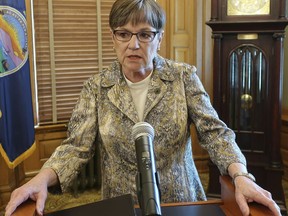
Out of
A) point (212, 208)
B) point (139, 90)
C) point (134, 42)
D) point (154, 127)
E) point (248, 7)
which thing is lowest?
point (212, 208)

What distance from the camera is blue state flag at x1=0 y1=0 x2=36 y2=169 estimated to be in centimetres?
252

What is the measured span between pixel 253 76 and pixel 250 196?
2.05 m

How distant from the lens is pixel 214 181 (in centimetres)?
308

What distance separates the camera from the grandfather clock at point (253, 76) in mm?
2771

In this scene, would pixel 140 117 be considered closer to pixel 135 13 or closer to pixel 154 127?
pixel 154 127

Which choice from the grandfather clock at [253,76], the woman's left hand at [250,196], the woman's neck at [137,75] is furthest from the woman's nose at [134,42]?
the grandfather clock at [253,76]

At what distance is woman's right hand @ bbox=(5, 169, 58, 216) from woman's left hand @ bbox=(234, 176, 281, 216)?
541mm

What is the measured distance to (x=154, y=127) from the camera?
133 cm

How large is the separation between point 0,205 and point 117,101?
2067 mm

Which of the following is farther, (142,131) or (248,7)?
(248,7)

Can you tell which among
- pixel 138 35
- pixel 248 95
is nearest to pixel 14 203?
pixel 138 35

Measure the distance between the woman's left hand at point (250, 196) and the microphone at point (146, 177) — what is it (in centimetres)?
33

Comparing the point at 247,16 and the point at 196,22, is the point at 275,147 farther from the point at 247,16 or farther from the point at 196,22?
the point at 196,22

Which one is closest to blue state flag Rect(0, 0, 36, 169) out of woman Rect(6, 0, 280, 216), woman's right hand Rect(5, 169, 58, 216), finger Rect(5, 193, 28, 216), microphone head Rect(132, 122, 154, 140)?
woman Rect(6, 0, 280, 216)
